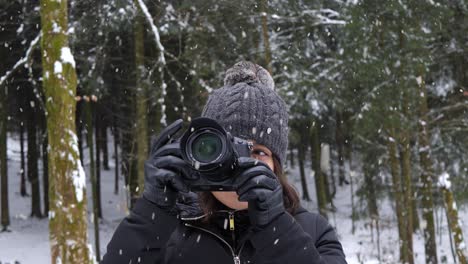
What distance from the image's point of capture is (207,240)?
1.92m

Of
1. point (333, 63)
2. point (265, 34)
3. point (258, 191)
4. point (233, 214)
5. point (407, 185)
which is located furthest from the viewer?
point (333, 63)

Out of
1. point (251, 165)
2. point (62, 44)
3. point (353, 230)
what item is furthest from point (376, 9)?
point (353, 230)

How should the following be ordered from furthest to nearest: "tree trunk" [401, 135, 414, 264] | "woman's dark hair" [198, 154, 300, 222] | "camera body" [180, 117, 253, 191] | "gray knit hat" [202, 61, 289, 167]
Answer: "tree trunk" [401, 135, 414, 264]
"gray knit hat" [202, 61, 289, 167]
"woman's dark hair" [198, 154, 300, 222]
"camera body" [180, 117, 253, 191]

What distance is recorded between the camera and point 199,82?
494 inches

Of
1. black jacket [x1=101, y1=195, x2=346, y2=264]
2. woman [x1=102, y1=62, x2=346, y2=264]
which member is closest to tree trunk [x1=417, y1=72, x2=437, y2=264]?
woman [x1=102, y1=62, x2=346, y2=264]

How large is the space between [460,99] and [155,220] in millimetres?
13318

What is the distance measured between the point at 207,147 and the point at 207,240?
350 mm

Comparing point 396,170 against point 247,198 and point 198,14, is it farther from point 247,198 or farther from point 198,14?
point 247,198

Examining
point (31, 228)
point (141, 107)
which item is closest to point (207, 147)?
point (141, 107)

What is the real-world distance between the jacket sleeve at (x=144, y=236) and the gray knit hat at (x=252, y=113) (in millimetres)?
433

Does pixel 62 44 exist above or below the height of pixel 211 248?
above

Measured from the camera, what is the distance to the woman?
1.76 metres

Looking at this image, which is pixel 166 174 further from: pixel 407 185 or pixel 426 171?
pixel 426 171

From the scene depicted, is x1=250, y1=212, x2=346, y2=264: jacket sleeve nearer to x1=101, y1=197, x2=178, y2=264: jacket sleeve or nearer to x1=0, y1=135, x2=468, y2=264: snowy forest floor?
x1=101, y1=197, x2=178, y2=264: jacket sleeve
